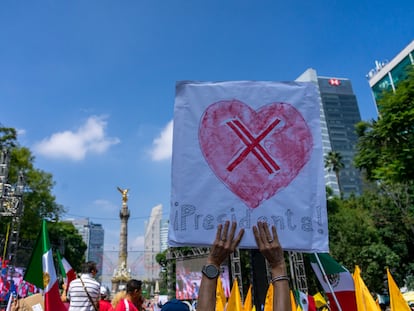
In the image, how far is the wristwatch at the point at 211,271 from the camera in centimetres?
197

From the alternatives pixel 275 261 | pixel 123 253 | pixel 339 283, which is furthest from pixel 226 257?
pixel 123 253

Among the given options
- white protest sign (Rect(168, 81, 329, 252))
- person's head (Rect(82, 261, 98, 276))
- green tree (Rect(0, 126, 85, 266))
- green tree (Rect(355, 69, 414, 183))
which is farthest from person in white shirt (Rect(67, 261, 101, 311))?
green tree (Rect(0, 126, 85, 266))

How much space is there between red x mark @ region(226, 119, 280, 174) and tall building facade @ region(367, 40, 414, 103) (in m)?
54.7

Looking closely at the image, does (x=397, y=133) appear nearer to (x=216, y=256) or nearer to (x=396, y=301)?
(x=396, y=301)

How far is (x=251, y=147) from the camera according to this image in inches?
102

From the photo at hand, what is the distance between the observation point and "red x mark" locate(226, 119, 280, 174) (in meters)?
2.55

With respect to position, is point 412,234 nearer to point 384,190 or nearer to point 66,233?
point 384,190

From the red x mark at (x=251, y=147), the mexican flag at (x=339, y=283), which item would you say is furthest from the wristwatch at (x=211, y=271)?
the mexican flag at (x=339, y=283)

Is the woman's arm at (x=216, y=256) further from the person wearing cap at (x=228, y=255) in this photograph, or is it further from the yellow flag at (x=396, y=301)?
the yellow flag at (x=396, y=301)

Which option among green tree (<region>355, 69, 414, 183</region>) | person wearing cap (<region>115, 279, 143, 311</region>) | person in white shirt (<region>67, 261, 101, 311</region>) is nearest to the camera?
person wearing cap (<region>115, 279, 143, 311</region>)

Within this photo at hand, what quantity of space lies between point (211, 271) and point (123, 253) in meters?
46.4

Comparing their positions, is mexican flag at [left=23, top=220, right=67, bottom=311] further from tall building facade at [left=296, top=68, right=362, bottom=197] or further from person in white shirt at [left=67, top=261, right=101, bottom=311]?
tall building facade at [left=296, top=68, right=362, bottom=197]

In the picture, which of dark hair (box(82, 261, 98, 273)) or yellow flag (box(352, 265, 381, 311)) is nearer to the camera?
yellow flag (box(352, 265, 381, 311))

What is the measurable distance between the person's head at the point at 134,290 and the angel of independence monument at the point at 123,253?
41197mm
